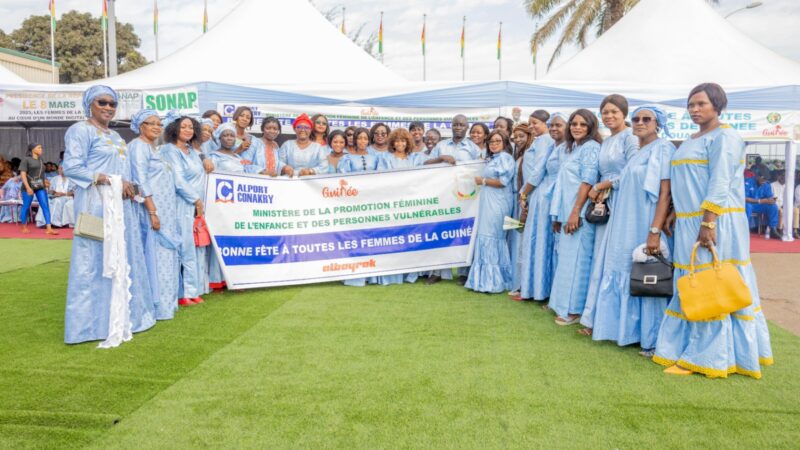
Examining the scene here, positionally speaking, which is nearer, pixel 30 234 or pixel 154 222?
pixel 154 222

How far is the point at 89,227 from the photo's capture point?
3.99 meters

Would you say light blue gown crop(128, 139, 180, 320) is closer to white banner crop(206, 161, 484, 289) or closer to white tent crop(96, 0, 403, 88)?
white banner crop(206, 161, 484, 289)

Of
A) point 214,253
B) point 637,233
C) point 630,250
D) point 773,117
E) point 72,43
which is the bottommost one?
point 214,253

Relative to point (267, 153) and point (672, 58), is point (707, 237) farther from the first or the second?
point (672, 58)

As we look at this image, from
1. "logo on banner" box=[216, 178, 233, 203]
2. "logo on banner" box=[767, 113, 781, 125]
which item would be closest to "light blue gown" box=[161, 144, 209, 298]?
"logo on banner" box=[216, 178, 233, 203]

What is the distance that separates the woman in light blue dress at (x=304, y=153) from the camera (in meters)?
6.32

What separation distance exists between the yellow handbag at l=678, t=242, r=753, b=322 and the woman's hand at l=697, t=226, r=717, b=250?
0.03 m

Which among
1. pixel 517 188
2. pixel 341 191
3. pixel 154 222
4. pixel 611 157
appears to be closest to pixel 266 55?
pixel 341 191

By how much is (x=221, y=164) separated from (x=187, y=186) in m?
0.70

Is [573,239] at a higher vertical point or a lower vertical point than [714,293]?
higher

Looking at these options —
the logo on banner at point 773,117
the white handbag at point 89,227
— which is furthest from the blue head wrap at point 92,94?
the logo on banner at point 773,117

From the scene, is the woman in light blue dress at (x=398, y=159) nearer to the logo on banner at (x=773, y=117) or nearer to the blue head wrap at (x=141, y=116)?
the blue head wrap at (x=141, y=116)

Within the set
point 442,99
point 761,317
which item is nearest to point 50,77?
point 442,99

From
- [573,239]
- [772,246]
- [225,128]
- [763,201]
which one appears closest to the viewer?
[573,239]
